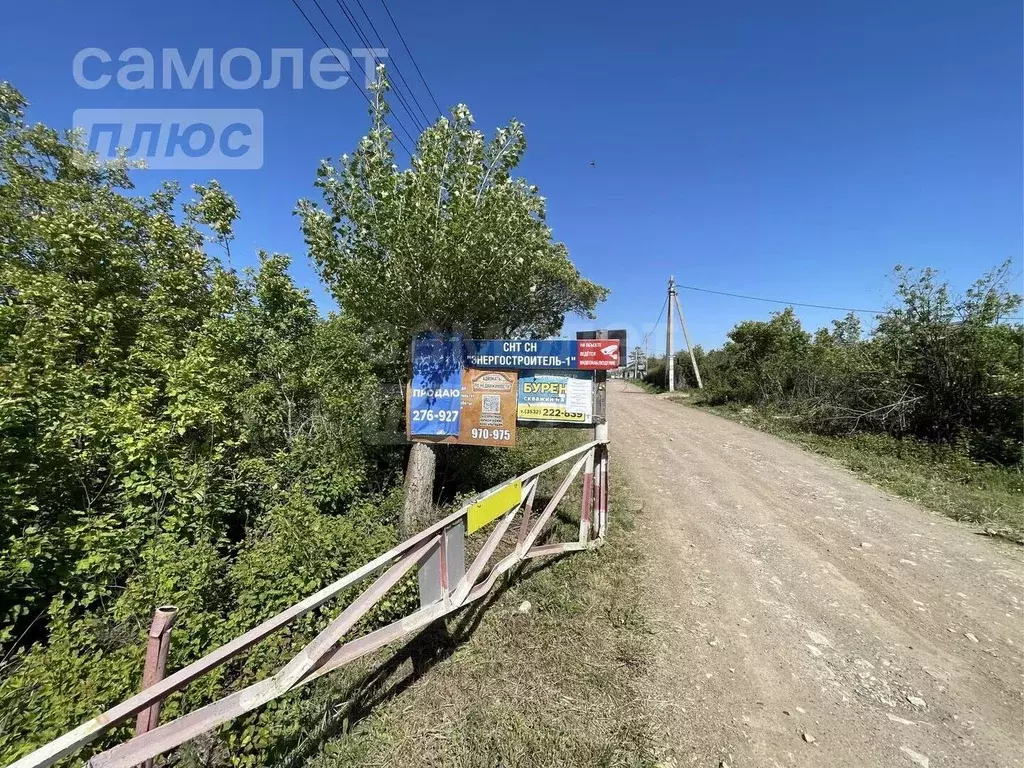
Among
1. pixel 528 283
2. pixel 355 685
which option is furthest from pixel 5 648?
pixel 528 283

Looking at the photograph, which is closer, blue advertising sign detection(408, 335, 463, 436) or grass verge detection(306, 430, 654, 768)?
grass verge detection(306, 430, 654, 768)

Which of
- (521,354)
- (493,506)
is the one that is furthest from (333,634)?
(521,354)

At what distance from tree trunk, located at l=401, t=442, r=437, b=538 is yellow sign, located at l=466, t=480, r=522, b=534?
65.8 inches

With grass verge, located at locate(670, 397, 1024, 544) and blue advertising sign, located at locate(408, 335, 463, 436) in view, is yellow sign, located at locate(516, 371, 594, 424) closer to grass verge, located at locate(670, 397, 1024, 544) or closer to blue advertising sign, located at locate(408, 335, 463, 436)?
blue advertising sign, located at locate(408, 335, 463, 436)

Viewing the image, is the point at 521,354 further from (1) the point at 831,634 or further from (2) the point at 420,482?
(1) the point at 831,634

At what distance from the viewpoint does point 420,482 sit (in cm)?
486

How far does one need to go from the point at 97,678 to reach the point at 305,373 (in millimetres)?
3944

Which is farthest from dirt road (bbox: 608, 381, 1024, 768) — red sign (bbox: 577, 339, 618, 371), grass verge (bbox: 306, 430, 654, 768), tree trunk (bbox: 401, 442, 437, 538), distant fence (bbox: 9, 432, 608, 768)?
tree trunk (bbox: 401, 442, 437, 538)

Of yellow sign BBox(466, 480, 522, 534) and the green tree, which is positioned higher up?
the green tree

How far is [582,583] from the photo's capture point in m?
3.97

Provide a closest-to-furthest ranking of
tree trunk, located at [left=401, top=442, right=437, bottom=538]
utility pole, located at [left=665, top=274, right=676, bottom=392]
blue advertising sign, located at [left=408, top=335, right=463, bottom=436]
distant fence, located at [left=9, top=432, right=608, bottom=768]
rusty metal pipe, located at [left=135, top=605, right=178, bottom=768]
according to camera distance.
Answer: distant fence, located at [left=9, top=432, right=608, bottom=768] → rusty metal pipe, located at [left=135, top=605, right=178, bottom=768] → blue advertising sign, located at [left=408, top=335, right=463, bottom=436] → tree trunk, located at [left=401, top=442, right=437, bottom=538] → utility pole, located at [left=665, top=274, right=676, bottom=392]

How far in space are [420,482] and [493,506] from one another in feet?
6.32

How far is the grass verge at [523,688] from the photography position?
2.32 m

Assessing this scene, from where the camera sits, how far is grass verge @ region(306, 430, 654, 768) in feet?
7.63
